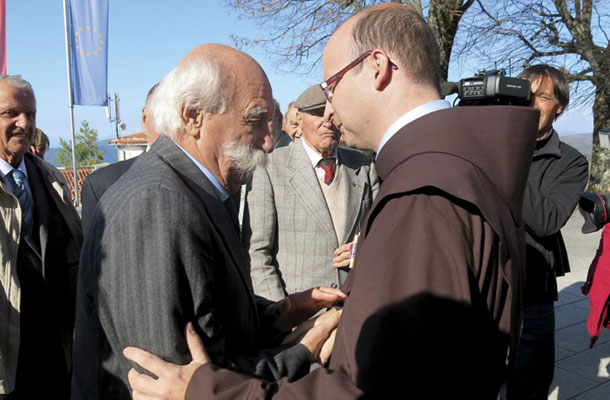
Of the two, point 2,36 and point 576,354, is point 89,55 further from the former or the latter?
point 576,354

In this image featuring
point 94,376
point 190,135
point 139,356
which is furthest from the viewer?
point 190,135

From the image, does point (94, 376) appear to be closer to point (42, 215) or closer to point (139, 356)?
point (139, 356)

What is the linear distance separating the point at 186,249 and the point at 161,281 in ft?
0.34

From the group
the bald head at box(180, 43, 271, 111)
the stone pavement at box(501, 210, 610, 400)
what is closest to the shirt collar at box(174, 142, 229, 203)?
the bald head at box(180, 43, 271, 111)

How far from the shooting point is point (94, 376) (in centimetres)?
140

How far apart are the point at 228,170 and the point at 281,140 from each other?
14.3ft

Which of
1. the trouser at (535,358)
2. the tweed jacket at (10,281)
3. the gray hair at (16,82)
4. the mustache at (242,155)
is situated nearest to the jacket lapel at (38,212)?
the tweed jacket at (10,281)

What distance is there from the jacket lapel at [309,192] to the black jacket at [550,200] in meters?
1.15

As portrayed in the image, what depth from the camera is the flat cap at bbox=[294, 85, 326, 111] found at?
3.27 metres

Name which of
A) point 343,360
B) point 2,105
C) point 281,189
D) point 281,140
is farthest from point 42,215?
point 281,140

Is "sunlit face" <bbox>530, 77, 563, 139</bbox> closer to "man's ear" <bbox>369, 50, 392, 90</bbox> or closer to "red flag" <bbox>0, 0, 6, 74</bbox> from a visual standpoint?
"man's ear" <bbox>369, 50, 392, 90</bbox>

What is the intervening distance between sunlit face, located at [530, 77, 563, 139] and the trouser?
3.63 feet

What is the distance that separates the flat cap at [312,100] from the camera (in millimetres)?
3268

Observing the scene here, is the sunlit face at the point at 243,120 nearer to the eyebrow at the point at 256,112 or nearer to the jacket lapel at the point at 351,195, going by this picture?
the eyebrow at the point at 256,112
